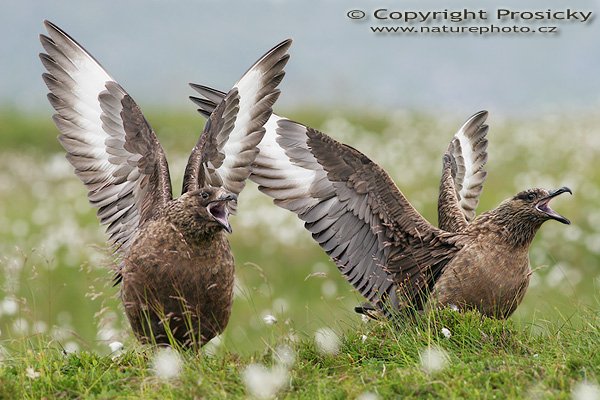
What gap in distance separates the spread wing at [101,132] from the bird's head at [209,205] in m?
0.69

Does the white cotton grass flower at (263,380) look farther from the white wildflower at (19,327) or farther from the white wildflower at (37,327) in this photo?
the white wildflower at (19,327)

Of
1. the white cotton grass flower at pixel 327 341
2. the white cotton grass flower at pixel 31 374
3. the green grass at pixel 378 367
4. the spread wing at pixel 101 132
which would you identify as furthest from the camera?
the spread wing at pixel 101 132

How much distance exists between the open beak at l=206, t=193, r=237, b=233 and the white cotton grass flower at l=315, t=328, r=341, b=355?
744 mm

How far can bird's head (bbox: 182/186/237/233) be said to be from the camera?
5.12 meters

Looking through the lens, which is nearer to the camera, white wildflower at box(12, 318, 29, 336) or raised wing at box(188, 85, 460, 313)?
white wildflower at box(12, 318, 29, 336)

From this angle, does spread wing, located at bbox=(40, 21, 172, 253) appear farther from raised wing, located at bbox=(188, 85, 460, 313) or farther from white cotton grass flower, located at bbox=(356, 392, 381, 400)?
white cotton grass flower, located at bbox=(356, 392, 381, 400)

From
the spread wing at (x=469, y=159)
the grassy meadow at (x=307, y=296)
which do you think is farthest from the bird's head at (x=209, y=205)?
the spread wing at (x=469, y=159)

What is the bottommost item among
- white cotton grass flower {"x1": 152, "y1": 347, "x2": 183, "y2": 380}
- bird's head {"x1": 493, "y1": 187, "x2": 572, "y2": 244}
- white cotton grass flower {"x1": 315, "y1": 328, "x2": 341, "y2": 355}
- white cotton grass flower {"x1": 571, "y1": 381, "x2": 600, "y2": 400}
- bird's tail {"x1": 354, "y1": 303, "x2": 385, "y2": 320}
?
white cotton grass flower {"x1": 152, "y1": 347, "x2": 183, "y2": 380}

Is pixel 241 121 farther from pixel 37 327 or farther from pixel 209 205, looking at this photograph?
pixel 37 327

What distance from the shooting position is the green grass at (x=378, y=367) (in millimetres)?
4324

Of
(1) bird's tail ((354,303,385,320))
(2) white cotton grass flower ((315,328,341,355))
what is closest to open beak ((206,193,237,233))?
(2) white cotton grass flower ((315,328,341,355))

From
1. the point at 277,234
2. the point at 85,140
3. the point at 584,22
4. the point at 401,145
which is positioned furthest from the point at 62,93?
the point at 401,145

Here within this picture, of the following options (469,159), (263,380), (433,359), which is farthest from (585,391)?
(469,159)

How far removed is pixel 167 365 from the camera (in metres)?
4.45
